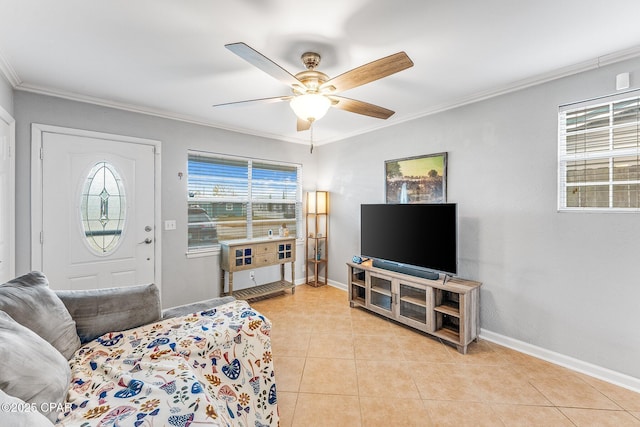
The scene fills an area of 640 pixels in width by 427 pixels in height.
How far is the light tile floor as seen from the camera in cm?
176

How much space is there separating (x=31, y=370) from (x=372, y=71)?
6.92 ft

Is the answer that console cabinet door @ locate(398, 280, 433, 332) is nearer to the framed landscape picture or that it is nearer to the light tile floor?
the light tile floor

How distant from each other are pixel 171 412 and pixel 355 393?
1.42 meters

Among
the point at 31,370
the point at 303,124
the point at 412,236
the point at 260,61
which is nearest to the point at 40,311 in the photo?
the point at 31,370

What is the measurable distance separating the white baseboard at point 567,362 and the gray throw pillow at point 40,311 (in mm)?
3308

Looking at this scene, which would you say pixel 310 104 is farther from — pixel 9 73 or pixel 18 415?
pixel 9 73

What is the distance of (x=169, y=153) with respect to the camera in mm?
3365

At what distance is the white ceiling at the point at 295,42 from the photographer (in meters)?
1.57

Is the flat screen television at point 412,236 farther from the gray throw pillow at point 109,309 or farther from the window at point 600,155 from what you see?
the gray throw pillow at point 109,309

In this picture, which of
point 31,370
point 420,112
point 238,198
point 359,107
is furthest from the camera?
point 238,198

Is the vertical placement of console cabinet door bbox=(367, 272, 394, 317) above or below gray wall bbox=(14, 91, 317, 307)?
below

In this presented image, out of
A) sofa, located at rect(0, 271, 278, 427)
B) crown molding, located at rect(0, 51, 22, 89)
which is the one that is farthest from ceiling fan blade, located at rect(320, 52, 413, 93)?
crown molding, located at rect(0, 51, 22, 89)

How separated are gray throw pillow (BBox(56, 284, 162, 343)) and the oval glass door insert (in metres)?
1.57

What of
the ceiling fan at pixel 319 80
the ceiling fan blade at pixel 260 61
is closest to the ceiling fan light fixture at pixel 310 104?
the ceiling fan at pixel 319 80
